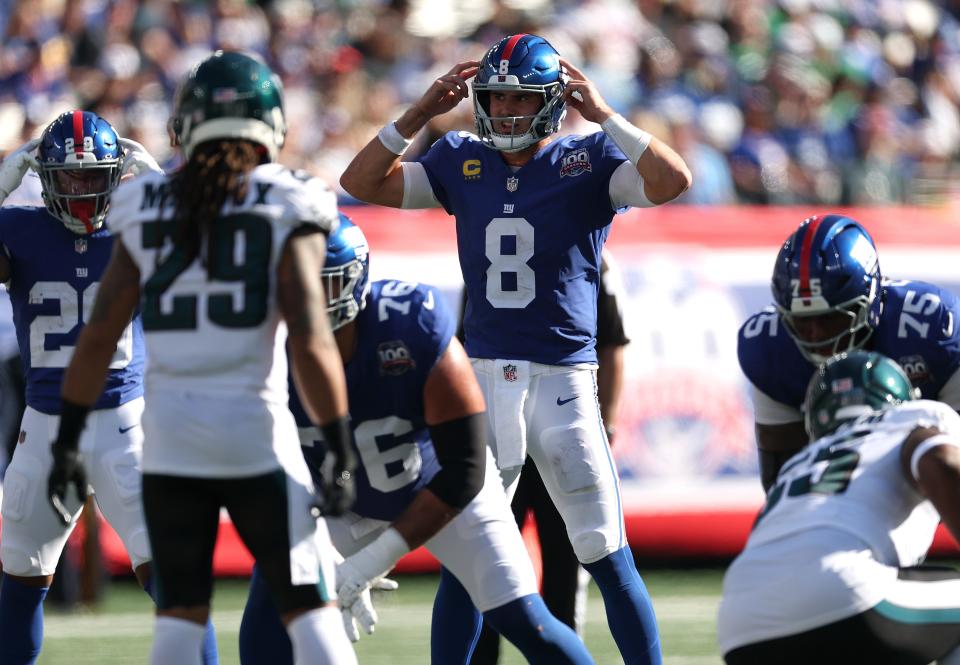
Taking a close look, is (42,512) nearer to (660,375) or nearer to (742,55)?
(660,375)

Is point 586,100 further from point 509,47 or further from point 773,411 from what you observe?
point 773,411

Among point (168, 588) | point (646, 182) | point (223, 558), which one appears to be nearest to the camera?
point (168, 588)

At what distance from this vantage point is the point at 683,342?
26.5 ft

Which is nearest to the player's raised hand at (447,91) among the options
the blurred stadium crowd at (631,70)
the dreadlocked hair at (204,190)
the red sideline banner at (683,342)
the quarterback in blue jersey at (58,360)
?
the quarterback in blue jersey at (58,360)

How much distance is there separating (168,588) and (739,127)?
856 cm

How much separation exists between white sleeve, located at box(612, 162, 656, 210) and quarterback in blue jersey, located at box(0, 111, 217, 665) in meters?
1.61

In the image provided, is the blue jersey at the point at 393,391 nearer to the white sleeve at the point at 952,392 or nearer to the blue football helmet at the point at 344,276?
the blue football helmet at the point at 344,276

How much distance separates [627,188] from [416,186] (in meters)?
0.72

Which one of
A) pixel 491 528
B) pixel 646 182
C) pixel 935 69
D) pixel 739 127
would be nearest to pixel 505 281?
pixel 646 182

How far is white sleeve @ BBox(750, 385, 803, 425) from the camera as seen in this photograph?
455 cm

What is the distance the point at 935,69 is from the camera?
42.3ft

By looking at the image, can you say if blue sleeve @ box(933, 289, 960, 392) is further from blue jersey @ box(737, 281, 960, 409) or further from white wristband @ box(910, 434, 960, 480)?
white wristband @ box(910, 434, 960, 480)

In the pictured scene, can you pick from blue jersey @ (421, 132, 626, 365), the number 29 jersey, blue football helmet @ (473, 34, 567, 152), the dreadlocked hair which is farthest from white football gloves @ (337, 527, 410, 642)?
blue football helmet @ (473, 34, 567, 152)

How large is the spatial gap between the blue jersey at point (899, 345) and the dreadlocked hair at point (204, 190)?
165 centimetres
